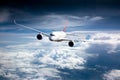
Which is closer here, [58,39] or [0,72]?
[58,39]

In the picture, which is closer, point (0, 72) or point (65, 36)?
point (65, 36)

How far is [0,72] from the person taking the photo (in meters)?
16.7

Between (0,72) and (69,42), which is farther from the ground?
(0,72)

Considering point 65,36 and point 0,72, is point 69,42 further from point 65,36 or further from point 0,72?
point 0,72

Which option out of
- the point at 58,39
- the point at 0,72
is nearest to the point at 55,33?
the point at 58,39

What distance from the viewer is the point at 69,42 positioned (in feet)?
36.4

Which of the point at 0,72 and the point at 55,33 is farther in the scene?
the point at 0,72

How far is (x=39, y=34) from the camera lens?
446 inches

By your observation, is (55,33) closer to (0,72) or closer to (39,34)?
(39,34)

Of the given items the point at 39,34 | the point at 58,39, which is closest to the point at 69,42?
the point at 58,39

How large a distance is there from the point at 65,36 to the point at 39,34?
126 cm

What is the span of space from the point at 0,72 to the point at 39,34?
660cm

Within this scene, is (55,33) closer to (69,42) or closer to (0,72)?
(69,42)

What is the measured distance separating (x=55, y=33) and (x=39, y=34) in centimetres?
75
